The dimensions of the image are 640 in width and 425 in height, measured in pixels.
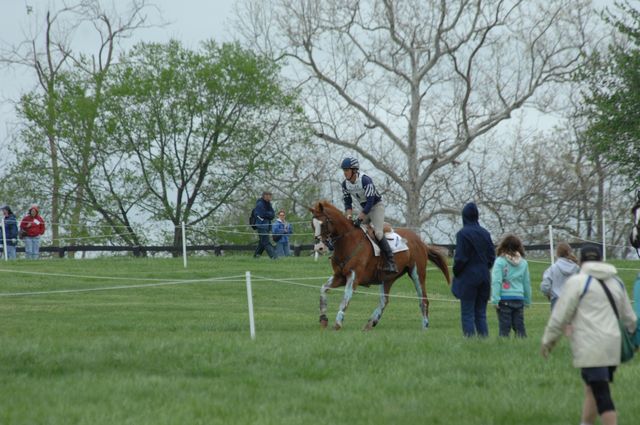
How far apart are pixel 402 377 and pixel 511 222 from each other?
1736 inches

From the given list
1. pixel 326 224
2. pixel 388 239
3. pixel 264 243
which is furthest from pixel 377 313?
pixel 264 243

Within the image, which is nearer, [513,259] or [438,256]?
[513,259]

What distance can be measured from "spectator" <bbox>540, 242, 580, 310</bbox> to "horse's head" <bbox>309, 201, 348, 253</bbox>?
14.1 feet

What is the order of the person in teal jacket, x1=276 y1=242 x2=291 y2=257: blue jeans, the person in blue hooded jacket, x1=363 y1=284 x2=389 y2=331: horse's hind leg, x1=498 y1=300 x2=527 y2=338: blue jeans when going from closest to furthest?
the person in blue hooded jacket < the person in teal jacket < x1=498 y1=300 x2=527 y2=338: blue jeans < x1=363 y1=284 x2=389 y2=331: horse's hind leg < x1=276 y1=242 x2=291 y2=257: blue jeans

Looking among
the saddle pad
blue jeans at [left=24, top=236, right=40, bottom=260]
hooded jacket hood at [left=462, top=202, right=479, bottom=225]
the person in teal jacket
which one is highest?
blue jeans at [left=24, top=236, right=40, bottom=260]

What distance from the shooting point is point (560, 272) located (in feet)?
49.7

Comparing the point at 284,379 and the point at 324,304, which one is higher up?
the point at 324,304

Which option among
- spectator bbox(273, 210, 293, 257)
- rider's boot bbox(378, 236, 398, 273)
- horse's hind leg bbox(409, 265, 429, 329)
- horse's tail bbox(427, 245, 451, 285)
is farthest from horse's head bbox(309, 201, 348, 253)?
spectator bbox(273, 210, 293, 257)

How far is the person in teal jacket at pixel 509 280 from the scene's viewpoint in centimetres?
1559

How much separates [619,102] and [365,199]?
→ 20035 millimetres

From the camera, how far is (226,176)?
5038cm

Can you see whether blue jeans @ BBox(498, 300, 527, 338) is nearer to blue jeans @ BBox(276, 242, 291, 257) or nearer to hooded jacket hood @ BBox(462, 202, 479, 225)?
hooded jacket hood @ BBox(462, 202, 479, 225)

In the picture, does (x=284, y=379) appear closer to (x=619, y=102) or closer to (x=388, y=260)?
(x=388, y=260)

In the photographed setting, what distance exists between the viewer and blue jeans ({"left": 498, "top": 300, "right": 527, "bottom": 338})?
15.8 metres
